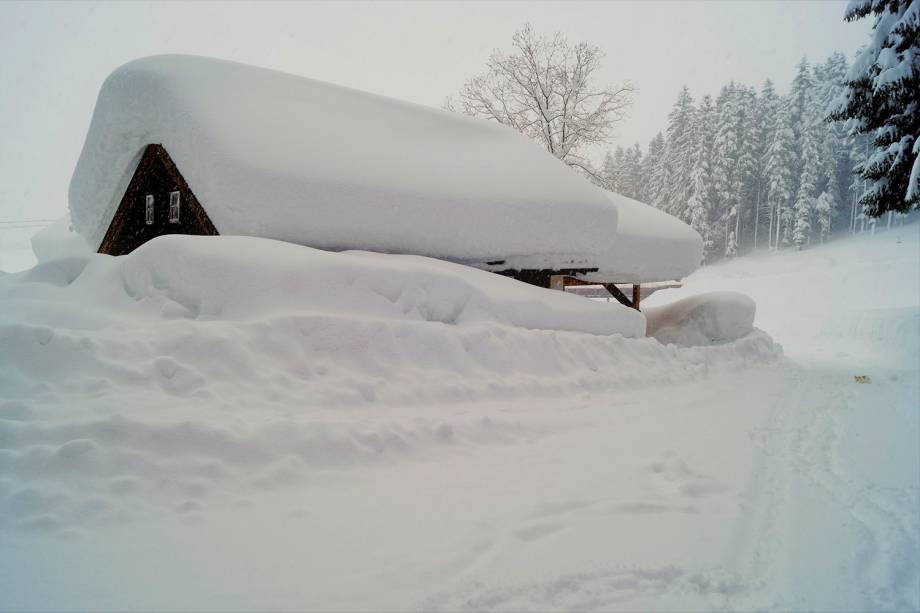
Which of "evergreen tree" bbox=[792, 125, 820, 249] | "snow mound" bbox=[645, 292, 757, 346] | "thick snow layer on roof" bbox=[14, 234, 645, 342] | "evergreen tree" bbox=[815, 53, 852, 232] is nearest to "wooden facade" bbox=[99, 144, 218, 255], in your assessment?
"thick snow layer on roof" bbox=[14, 234, 645, 342]

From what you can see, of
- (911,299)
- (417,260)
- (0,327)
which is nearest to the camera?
(0,327)

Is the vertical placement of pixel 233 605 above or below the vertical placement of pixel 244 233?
below

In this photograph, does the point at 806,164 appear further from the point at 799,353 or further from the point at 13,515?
the point at 13,515

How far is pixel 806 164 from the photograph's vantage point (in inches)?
1412

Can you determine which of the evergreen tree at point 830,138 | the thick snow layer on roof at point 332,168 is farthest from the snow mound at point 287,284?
the evergreen tree at point 830,138

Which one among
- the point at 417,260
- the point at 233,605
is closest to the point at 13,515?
the point at 233,605

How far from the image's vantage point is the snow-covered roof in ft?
23.2

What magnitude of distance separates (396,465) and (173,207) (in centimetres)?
798

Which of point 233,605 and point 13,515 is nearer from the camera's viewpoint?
point 233,605

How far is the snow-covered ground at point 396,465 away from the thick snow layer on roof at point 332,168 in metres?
1.49

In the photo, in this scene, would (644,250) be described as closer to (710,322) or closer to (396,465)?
(710,322)

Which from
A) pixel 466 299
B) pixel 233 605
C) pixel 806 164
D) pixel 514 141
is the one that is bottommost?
pixel 233 605

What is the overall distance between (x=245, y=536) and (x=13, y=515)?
120 cm

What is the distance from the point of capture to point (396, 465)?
3631 millimetres
